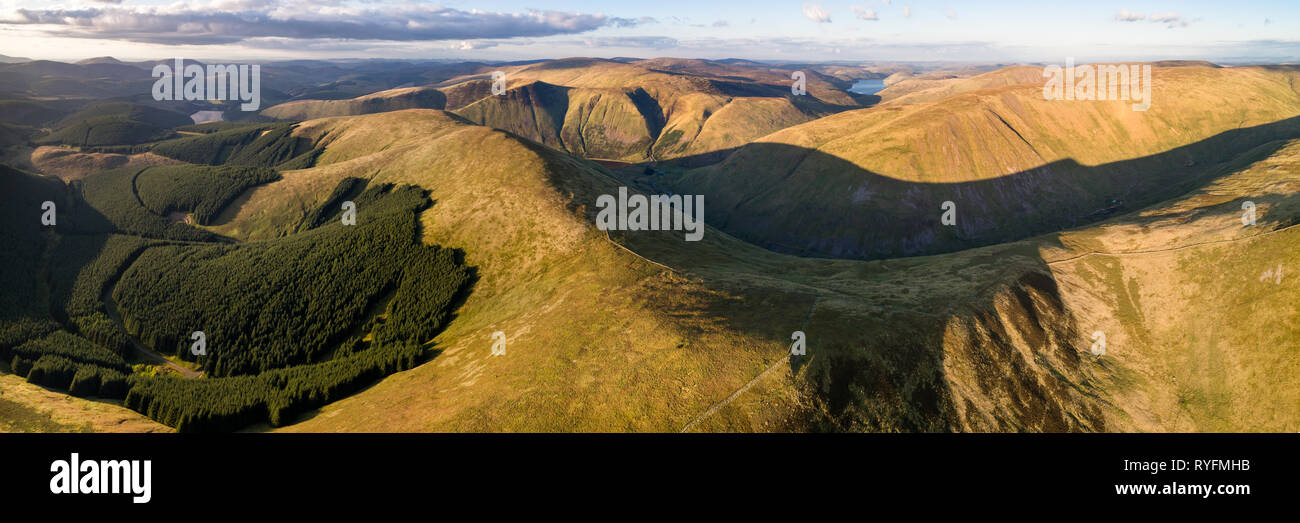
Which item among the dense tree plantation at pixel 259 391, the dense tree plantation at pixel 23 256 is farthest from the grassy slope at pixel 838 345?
the dense tree plantation at pixel 23 256

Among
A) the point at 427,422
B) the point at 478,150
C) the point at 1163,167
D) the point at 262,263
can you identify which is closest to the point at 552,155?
the point at 478,150

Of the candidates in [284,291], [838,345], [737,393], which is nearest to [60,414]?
[284,291]

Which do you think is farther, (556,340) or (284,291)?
(284,291)

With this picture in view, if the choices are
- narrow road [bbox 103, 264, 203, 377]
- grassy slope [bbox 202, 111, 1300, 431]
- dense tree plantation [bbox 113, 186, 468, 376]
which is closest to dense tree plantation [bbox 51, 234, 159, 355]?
narrow road [bbox 103, 264, 203, 377]

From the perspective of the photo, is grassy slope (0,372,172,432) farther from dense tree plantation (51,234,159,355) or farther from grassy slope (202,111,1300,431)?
dense tree plantation (51,234,159,355)

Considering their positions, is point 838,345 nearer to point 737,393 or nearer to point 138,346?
point 737,393
